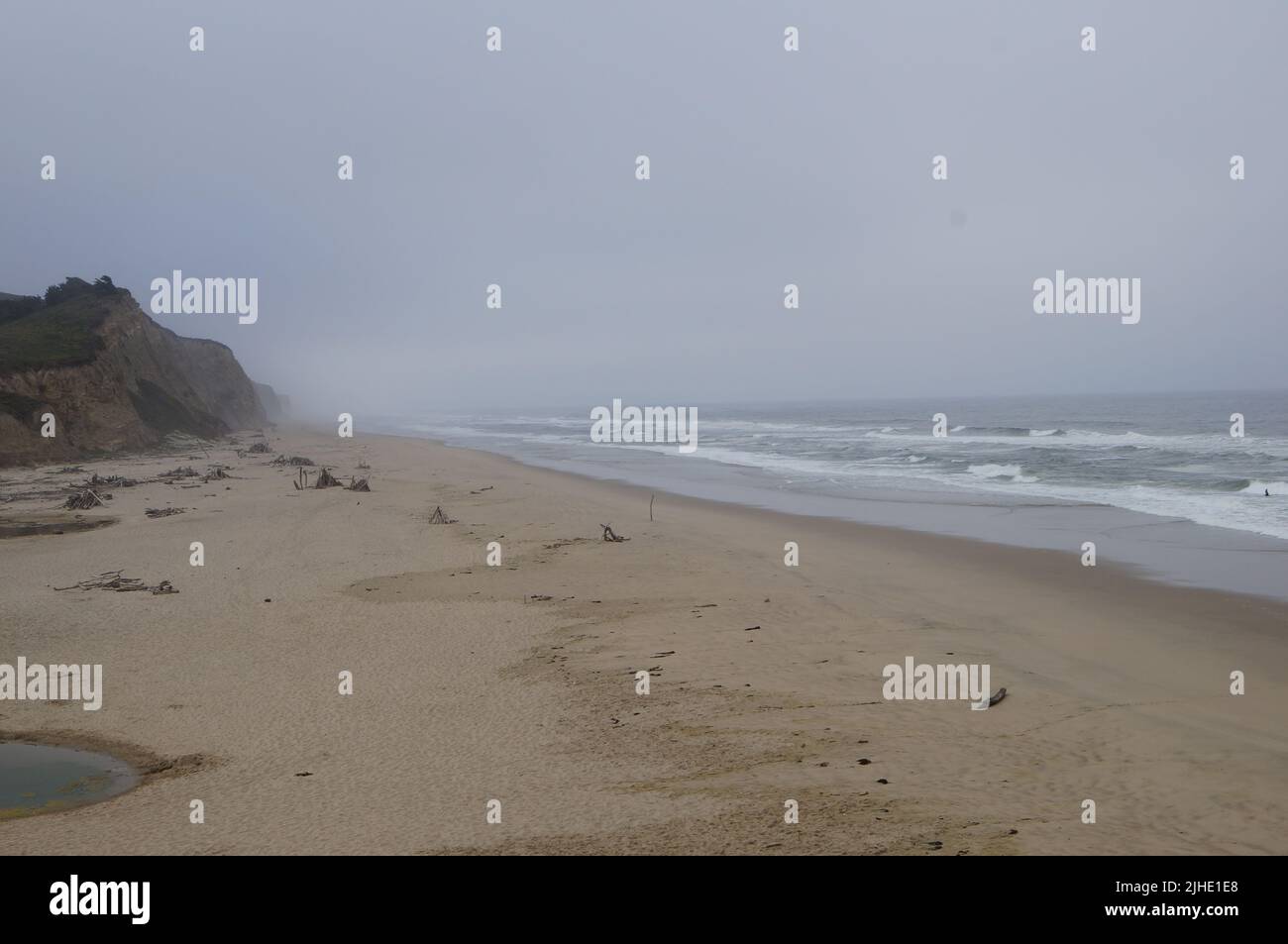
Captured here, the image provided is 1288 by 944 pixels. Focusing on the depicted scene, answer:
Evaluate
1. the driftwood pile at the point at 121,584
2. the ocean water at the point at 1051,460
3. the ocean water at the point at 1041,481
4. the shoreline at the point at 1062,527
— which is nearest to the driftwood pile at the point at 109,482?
the driftwood pile at the point at 121,584

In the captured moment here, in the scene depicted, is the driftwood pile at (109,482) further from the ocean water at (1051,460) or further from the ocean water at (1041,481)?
the ocean water at (1051,460)

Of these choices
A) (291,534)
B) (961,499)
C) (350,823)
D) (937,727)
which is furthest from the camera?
(961,499)

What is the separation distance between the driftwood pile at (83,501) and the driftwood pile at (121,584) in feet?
31.9

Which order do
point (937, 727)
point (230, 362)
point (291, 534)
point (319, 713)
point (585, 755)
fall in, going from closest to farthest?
1. point (585, 755)
2. point (937, 727)
3. point (319, 713)
4. point (291, 534)
5. point (230, 362)

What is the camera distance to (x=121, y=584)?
13727mm

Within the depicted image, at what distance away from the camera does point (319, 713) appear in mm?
8453

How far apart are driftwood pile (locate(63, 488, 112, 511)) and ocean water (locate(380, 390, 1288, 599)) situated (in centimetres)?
1828

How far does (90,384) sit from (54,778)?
124ft
